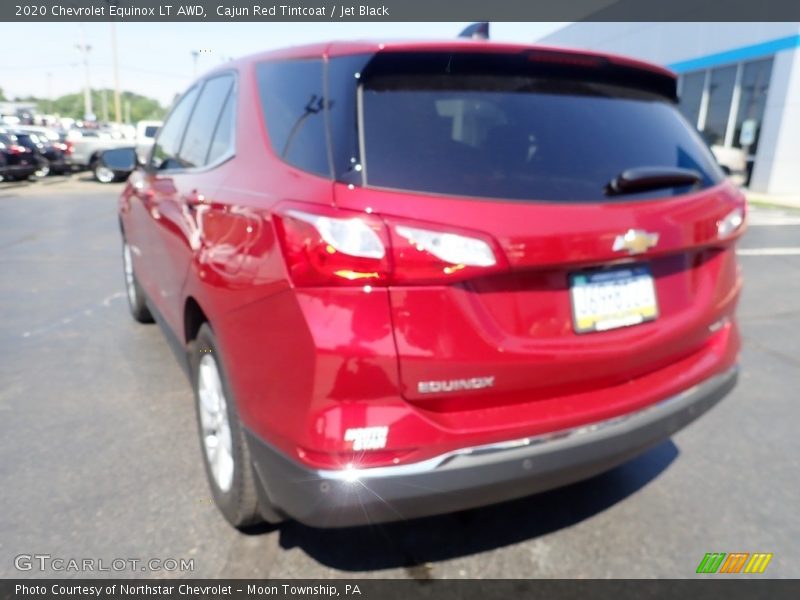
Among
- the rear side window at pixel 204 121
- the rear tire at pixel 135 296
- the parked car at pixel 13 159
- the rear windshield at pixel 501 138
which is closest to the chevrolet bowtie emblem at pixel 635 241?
the rear windshield at pixel 501 138

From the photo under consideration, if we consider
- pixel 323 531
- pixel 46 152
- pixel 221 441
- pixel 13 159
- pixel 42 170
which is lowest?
pixel 42 170

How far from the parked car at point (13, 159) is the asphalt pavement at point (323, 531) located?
17218 mm

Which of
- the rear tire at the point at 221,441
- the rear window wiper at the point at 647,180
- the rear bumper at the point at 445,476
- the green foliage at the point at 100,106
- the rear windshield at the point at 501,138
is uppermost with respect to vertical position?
the rear windshield at the point at 501,138

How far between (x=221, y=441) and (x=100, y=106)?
509ft

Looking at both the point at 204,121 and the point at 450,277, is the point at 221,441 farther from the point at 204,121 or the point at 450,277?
the point at 204,121

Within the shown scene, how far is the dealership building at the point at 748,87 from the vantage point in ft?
55.8

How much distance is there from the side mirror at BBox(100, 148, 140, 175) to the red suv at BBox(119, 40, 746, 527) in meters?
2.46

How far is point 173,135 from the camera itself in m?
3.60

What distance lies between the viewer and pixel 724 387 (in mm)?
2414

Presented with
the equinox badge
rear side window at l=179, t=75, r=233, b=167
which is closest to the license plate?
the equinox badge

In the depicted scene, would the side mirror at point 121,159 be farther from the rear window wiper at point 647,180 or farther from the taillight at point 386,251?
the rear window wiper at point 647,180

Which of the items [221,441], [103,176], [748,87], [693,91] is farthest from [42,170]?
[748,87]

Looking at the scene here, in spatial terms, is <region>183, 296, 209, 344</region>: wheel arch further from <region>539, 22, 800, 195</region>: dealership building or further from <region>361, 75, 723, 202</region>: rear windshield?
<region>539, 22, 800, 195</region>: dealership building
